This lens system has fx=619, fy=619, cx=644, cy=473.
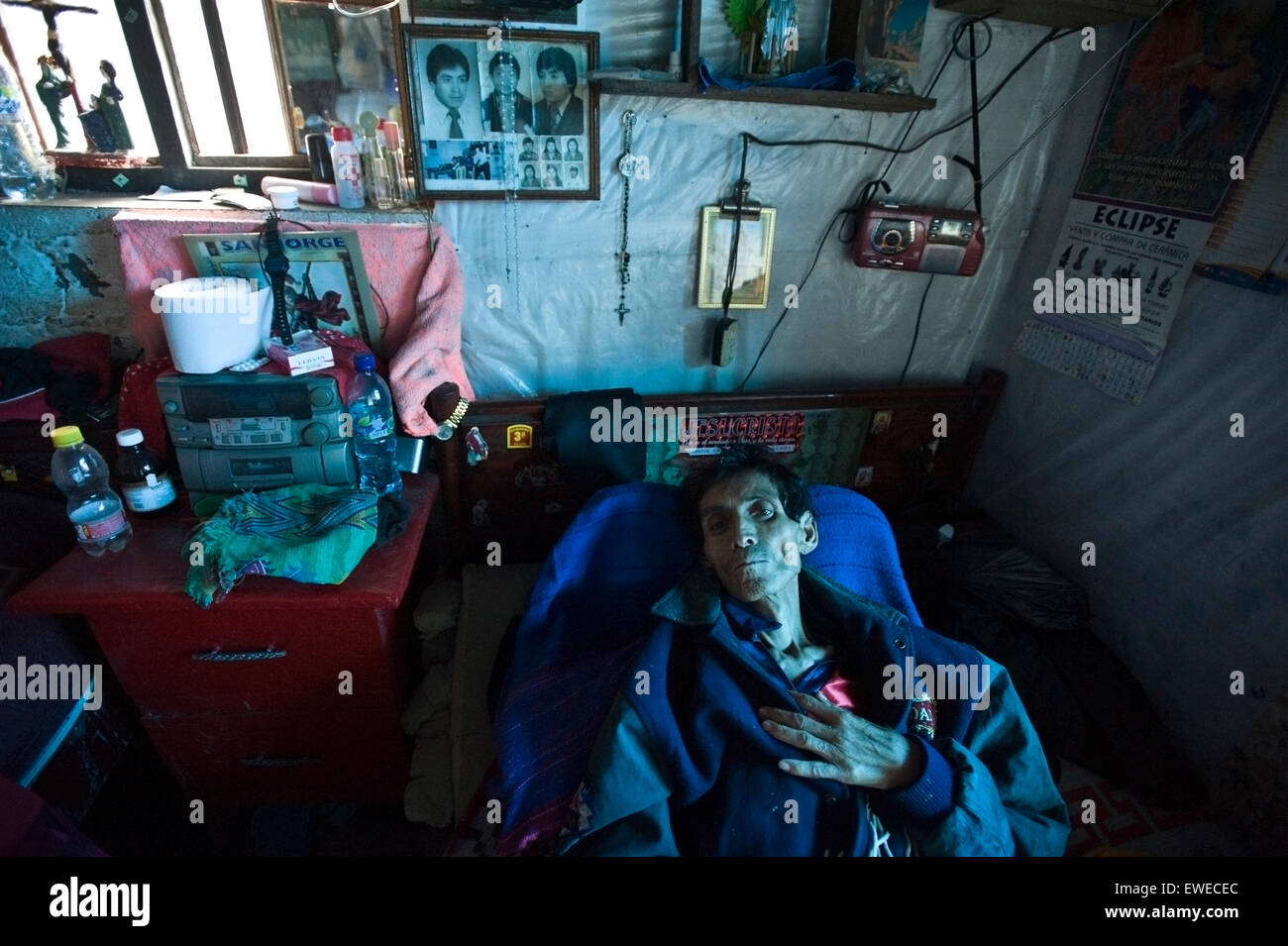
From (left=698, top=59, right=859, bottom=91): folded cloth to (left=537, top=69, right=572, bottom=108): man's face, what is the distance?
0.34m

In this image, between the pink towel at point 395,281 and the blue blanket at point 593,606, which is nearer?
the blue blanket at point 593,606

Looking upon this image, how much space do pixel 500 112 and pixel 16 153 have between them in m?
1.11

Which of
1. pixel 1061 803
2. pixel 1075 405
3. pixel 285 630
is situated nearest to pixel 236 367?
pixel 285 630

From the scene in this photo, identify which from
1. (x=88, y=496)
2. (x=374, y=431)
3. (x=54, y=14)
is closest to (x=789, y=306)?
(x=374, y=431)

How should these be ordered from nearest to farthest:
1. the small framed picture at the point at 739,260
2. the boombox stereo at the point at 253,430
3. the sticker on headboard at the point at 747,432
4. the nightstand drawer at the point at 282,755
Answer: the boombox stereo at the point at 253,430 < the nightstand drawer at the point at 282,755 < the small framed picture at the point at 739,260 < the sticker on headboard at the point at 747,432

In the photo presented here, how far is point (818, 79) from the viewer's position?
1.51 meters

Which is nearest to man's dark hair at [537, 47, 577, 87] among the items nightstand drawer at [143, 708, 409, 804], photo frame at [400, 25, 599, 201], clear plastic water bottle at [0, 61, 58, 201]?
photo frame at [400, 25, 599, 201]

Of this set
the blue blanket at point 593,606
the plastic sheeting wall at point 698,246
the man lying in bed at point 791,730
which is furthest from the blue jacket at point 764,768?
the plastic sheeting wall at point 698,246

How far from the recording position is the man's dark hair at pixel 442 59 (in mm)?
1412

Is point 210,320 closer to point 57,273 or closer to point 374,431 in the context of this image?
point 374,431

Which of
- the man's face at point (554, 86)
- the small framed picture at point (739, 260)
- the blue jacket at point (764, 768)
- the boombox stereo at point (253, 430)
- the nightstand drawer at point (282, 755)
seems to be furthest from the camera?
the small framed picture at point (739, 260)

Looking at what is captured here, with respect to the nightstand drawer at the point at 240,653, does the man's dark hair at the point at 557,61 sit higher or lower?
higher

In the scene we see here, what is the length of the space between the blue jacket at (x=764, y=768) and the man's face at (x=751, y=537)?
0.06 metres

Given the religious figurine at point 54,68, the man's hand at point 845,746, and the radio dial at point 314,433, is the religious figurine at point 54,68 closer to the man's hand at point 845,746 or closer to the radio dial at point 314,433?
the radio dial at point 314,433
